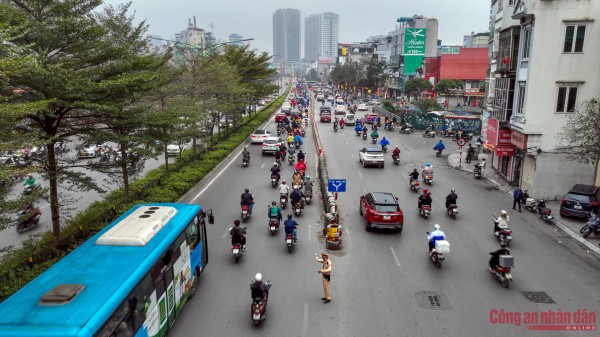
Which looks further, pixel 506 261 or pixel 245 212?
pixel 245 212

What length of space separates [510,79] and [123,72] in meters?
22.2

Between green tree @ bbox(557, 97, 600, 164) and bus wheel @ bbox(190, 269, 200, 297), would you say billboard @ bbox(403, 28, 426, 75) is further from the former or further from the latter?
bus wheel @ bbox(190, 269, 200, 297)

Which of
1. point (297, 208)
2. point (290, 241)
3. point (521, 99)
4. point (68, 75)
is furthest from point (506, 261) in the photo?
point (521, 99)

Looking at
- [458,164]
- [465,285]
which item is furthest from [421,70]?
[465,285]

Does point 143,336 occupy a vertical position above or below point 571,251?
above

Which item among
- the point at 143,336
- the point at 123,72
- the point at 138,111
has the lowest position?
the point at 143,336

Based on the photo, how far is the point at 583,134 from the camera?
21.2 metres

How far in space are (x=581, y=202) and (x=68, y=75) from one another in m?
21.0

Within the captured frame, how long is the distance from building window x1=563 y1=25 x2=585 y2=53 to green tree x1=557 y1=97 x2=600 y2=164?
2812 mm

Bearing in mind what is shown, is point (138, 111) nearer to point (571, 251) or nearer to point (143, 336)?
point (143, 336)

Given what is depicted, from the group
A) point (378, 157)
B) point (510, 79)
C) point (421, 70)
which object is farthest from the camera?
point (421, 70)

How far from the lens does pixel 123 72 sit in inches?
582

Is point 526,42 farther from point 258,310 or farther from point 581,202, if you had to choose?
point 258,310

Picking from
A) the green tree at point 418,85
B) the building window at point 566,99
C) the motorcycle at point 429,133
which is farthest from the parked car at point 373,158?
the green tree at point 418,85
